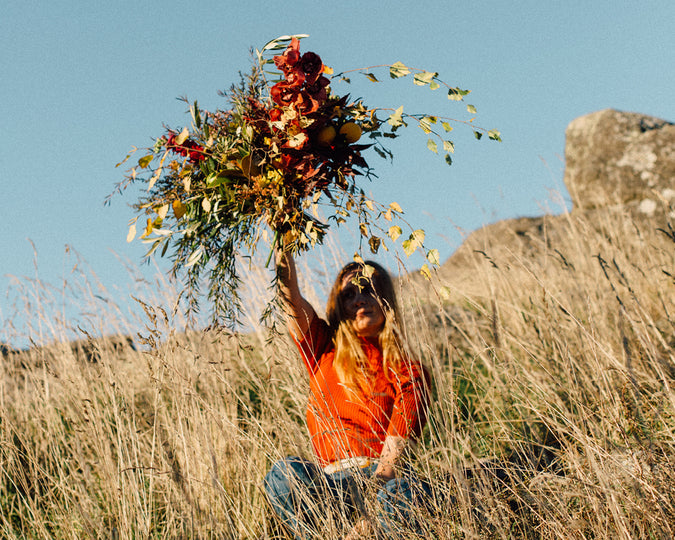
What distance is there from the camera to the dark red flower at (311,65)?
131 centimetres

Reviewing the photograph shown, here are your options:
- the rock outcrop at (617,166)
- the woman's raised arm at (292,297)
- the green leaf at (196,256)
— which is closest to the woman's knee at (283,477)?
the woman's raised arm at (292,297)

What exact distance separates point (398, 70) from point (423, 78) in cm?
7

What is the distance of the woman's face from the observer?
1.95 metres

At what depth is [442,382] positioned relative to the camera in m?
1.32

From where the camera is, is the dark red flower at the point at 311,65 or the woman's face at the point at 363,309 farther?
the woman's face at the point at 363,309

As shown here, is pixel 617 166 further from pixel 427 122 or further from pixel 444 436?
pixel 427 122

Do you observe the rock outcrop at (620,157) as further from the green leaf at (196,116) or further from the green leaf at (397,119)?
the green leaf at (196,116)

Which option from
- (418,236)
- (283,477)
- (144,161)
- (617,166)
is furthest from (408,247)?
(617,166)

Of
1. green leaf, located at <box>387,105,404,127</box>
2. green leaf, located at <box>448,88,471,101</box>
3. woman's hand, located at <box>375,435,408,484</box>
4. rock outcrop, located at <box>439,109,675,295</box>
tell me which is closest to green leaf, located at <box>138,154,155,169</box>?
green leaf, located at <box>387,105,404,127</box>

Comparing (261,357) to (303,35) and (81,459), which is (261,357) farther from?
(303,35)

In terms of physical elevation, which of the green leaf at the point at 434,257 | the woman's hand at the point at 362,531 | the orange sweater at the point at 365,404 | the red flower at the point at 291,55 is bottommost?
the woman's hand at the point at 362,531

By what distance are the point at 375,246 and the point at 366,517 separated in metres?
0.69

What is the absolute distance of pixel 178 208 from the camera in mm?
1354

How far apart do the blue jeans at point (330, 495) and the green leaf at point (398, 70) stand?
40.6 inches
